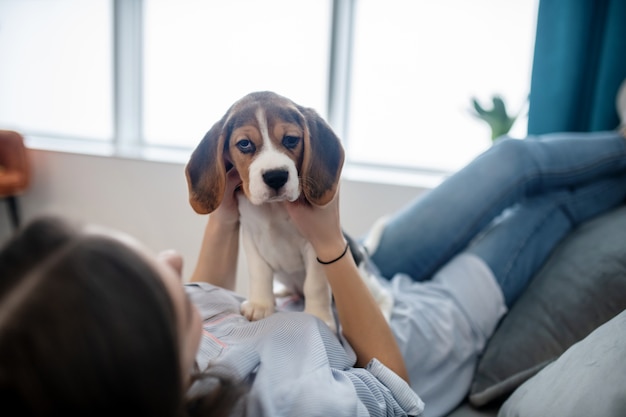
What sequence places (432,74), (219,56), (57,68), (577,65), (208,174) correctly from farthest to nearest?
(57,68)
(219,56)
(432,74)
(577,65)
(208,174)

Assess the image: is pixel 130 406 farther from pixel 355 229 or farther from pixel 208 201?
pixel 355 229

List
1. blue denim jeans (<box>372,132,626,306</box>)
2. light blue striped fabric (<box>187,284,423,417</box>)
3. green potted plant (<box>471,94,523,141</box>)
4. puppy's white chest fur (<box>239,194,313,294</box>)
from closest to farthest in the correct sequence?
1. light blue striped fabric (<box>187,284,423,417</box>)
2. puppy's white chest fur (<box>239,194,313,294</box>)
3. blue denim jeans (<box>372,132,626,306</box>)
4. green potted plant (<box>471,94,523,141</box>)

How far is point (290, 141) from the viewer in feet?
3.18

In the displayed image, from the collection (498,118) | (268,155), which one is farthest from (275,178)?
(498,118)

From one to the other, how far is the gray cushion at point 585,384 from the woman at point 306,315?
9.2 inches

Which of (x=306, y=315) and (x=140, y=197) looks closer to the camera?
(x=306, y=315)

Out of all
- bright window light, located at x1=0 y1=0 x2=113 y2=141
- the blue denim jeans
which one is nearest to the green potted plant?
the blue denim jeans

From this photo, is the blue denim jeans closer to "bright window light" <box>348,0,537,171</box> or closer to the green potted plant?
the green potted plant

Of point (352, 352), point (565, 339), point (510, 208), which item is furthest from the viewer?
point (510, 208)

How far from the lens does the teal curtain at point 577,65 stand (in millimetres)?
2137

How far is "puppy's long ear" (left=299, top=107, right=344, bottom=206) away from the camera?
974 mm

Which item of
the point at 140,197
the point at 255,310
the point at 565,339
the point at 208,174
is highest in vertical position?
the point at 208,174

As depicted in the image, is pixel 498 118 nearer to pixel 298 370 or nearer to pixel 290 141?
pixel 290 141

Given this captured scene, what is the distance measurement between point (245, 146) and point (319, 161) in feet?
0.45
